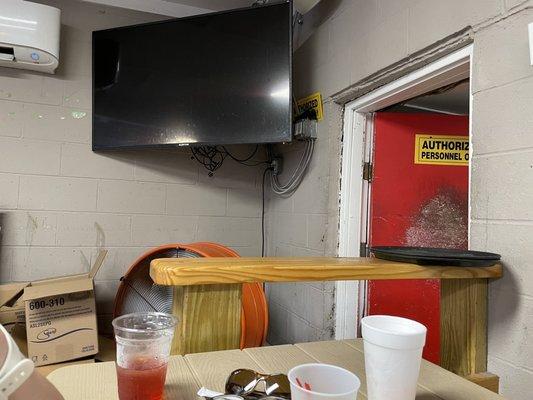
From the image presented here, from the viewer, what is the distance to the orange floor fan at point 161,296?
1.72 metres

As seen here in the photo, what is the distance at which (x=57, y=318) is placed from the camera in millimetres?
1843

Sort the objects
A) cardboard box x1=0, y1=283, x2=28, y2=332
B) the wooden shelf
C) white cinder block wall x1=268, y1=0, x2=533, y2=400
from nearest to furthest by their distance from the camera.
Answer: the wooden shelf, white cinder block wall x1=268, y1=0, x2=533, y2=400, cardboard box x1=0, y1=283, x2=28, y2=332

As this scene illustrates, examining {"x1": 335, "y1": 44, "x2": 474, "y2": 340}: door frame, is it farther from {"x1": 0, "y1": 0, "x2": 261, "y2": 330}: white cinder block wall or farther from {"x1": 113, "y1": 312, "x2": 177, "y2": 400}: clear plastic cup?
{"x1": 113, "y1": 312, "x2": 177, "y2": 400}: clear plastic cup

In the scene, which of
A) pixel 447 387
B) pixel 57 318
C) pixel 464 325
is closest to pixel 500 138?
pixel 464 325

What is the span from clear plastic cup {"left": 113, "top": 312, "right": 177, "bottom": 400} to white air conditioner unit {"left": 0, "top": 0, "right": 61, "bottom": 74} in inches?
80.3

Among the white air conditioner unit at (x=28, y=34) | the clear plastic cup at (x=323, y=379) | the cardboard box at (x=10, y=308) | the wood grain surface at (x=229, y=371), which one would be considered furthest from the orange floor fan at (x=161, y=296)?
the white air conditioner unit at (x=28, y=34)

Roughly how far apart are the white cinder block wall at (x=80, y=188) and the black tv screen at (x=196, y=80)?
0.16 metres

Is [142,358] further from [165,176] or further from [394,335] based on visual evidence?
[165,176]

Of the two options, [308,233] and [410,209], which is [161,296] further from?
[410,209]

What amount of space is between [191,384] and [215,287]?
0.23 metres

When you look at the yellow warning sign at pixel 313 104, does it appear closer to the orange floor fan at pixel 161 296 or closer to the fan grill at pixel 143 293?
the orange floor fan at pixel 161 296

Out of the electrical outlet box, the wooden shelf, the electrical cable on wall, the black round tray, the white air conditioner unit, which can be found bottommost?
the wooden shelf

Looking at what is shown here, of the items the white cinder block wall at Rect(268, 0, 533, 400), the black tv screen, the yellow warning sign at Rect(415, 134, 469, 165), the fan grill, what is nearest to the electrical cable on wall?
the black tv screen

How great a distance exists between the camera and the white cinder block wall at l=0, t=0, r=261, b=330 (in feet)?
7.44
